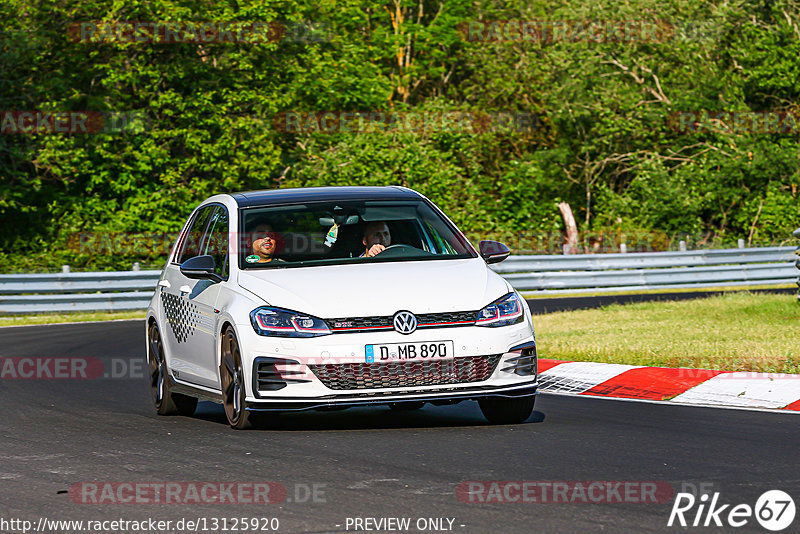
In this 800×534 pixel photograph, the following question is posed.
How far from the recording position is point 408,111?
47.5m

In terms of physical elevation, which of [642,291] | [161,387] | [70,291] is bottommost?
[642,291]

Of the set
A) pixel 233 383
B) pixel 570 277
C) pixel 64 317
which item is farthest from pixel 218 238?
pixel 570 277

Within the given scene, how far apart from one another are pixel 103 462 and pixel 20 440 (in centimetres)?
154

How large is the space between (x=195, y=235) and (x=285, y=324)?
2.73 meters

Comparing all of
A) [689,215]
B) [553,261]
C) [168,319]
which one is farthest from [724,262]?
[168,319]

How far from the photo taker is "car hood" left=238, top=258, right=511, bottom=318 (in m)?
8.98

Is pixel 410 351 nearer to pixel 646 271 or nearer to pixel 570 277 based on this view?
pixel 570 277

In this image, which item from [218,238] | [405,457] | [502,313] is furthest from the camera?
[218,238]

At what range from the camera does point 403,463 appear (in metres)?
7.87

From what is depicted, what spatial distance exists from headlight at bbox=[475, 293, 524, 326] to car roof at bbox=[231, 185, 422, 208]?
1.47 m

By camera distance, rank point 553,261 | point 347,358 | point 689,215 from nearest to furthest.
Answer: point 347,358, point 553,261, point 689,215

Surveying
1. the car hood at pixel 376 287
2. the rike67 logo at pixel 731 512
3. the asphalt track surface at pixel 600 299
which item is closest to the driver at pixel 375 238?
the car hood at pixel 376 287

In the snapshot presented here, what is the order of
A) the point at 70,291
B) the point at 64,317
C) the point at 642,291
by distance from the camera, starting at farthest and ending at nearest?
the point at 642,291 < the point at 70,291 < the point at 64,317

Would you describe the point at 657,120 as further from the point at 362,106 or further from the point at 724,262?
the point at 724,262
